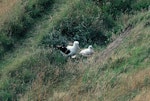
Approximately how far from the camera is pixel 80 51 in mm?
13180

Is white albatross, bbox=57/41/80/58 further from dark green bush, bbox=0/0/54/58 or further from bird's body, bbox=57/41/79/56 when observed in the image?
dark green bush, bbox=0/0/54/58

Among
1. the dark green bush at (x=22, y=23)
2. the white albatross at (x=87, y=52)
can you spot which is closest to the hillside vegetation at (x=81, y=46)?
the dark green bush at (x=22, y=23)

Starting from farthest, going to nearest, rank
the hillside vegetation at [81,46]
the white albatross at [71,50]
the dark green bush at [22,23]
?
the dark green bush at [22,23], the white albatross at [71,50], the hillside vegetation at [81,46]

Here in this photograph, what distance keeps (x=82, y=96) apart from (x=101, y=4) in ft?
16.0

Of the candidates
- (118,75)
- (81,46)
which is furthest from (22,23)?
(118,75)

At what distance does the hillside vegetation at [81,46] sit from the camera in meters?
10.9

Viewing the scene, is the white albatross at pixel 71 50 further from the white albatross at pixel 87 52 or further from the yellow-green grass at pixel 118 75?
the yellow-green grass at pixel 118 75

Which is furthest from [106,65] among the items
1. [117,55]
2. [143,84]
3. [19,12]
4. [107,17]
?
[19,12]

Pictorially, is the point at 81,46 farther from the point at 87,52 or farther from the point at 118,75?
the point at 118,75

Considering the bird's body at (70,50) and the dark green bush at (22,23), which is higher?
the dark green bush at (22,23)

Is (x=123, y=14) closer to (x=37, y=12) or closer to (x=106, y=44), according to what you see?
(x=106, y=44)

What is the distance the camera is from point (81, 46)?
13695 mm

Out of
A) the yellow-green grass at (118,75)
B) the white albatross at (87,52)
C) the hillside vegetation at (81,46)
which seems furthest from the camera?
the white albatross at (87,52)

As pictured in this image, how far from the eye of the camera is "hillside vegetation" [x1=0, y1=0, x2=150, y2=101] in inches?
428
